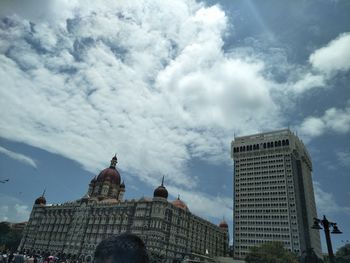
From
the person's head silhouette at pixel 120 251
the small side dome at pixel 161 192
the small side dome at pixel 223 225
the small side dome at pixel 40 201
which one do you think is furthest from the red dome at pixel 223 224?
the person's head silhouette at pixel 120 251

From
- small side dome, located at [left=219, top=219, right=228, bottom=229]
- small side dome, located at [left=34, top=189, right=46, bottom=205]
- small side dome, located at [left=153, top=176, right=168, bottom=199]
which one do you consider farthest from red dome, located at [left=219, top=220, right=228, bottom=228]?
small side dome, located at [left=34, top=189, right=46, bottom=205]

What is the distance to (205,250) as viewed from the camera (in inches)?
3337

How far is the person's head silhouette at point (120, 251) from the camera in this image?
8.52ft

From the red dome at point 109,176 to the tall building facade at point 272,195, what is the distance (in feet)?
135

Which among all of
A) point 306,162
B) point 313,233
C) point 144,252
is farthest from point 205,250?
point 144,252

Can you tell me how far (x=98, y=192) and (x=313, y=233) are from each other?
7068 cm

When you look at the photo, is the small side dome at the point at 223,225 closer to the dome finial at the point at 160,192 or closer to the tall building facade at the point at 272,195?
the tall building facade at the point at 272,195

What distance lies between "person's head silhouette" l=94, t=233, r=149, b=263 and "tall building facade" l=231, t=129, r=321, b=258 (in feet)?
296

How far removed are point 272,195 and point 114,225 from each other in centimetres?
4991

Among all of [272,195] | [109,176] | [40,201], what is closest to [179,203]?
[109,176]

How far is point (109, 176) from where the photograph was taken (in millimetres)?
95062

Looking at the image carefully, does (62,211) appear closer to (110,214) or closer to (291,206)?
(110,214)

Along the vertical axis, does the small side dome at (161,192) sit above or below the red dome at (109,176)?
below

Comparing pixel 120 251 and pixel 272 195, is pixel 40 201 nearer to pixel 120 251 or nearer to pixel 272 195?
pixel 272 195
